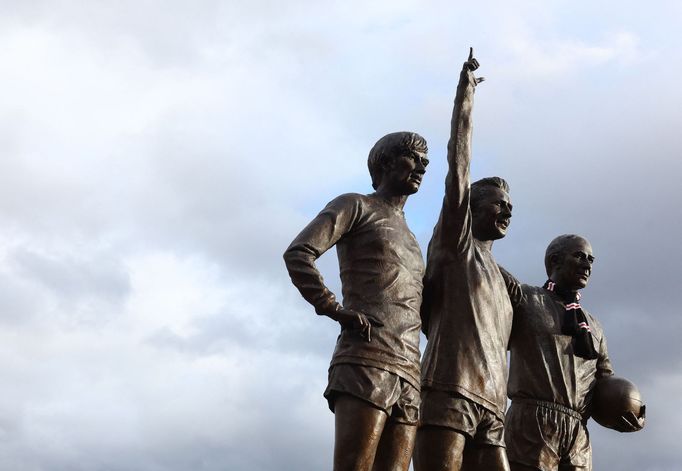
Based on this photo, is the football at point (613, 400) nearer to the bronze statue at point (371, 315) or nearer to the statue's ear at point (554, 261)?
the statue's ear at point (554, 261)

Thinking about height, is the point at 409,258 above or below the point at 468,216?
below

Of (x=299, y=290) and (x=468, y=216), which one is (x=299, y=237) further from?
(x=468, y=216)

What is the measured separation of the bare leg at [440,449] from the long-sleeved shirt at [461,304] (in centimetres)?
38

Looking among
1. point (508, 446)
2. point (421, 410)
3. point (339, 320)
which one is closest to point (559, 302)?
point (508, 446)

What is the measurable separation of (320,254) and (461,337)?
1.70m

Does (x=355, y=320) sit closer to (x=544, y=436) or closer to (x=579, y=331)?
(x=544, y=436)

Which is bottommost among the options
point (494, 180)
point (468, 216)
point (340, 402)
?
point (340, 402)

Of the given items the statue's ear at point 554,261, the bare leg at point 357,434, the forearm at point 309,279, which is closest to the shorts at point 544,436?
the statue's ear at point 554,261

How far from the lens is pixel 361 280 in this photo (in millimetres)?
11148

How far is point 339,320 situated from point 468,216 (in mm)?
2047

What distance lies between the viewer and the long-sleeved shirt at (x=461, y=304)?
1182cm

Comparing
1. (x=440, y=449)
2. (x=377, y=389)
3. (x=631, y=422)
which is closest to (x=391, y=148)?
(x=377, y=389)

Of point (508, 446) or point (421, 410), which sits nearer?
point (421, 410)

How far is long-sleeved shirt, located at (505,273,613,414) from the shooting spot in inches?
539
